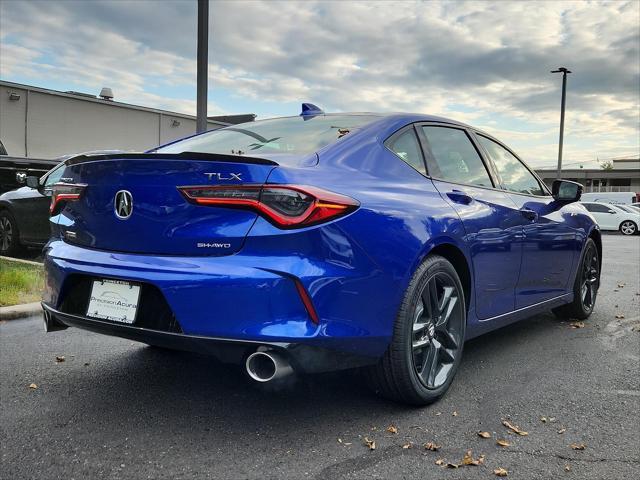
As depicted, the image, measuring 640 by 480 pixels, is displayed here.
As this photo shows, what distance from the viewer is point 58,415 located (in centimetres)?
300

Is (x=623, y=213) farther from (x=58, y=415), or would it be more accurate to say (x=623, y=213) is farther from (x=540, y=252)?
(x=58, y=415)

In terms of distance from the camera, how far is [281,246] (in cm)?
249

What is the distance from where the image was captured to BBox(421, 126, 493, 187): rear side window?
11.6 feet

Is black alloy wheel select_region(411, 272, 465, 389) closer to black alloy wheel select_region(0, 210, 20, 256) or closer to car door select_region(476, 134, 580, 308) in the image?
car door select_region(476, 134, 580, 308)

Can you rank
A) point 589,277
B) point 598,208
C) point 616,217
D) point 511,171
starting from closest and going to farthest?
point 511,171 → point 589,277 → point 616,217 → point 598,208

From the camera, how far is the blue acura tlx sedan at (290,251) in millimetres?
2494

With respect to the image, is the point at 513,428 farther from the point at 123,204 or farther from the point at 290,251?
the point at 123,204

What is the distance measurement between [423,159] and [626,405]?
170 cm

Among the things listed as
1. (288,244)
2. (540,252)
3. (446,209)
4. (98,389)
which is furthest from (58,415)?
(540,252)

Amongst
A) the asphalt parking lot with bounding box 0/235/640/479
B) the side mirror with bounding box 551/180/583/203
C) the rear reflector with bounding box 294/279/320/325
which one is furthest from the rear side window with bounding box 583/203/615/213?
the rear reflector with bounding box 294/279/320/325

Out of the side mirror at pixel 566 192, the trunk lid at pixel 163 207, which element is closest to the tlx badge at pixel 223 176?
the trunk lid at pixel 163 207

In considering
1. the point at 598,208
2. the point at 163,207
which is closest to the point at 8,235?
the point at 163,207

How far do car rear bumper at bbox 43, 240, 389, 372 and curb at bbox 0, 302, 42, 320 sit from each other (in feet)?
9.69

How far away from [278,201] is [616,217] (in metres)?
27.0
